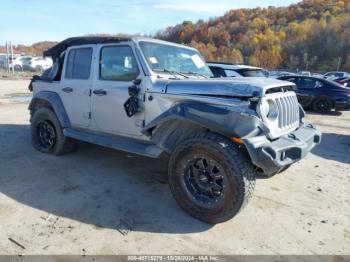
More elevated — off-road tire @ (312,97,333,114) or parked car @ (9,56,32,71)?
parked car @ (9,56,32,71)

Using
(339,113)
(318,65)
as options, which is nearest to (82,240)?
(339,113)

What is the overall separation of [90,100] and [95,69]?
49 cm

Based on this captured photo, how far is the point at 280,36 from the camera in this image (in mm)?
78500

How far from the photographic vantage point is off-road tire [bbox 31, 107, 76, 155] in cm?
586

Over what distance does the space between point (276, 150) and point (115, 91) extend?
242 cm

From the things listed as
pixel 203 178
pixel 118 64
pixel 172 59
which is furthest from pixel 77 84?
pixel 203 178

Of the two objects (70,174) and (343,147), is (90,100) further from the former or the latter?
(343,147)

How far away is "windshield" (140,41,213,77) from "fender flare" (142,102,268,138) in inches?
37.5

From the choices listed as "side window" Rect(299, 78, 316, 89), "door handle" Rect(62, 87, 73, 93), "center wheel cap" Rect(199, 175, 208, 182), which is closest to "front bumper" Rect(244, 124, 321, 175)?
"center wheel cap" Rect(199, 175, 208, 182)

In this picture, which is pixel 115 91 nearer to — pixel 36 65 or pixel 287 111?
pixel 287 111

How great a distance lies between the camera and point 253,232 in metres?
3.71

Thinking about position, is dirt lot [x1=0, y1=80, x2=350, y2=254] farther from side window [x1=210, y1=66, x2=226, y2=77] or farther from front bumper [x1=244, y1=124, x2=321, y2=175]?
side window [x1=210, y1=66, x2=226, y2=77]

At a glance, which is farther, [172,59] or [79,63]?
[79,63]

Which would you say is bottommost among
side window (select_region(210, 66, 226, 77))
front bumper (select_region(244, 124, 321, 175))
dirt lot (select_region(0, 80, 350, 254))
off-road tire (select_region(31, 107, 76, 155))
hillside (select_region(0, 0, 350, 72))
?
dirt lot (select_region(0, 80, 350, 254))
